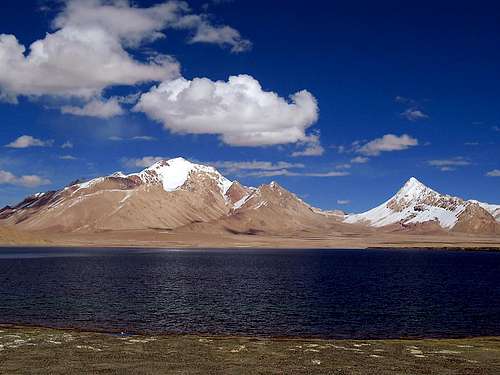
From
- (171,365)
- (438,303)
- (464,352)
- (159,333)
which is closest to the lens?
(171,365)

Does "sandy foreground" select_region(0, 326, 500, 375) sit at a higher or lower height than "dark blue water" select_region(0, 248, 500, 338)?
higher

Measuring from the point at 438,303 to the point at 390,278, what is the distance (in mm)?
50330

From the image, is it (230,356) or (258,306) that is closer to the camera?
(230,356)

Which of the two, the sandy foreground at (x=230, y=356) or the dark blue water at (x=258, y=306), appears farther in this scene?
the dark blue water at (x=258, y=306)

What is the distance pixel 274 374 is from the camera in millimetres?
32750

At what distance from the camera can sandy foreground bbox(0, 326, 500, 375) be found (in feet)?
111

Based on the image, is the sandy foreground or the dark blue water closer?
the sandy foreground

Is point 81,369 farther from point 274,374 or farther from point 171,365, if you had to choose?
point 274,374

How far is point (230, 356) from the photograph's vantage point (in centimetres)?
3894

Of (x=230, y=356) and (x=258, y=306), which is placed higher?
(x=230, y=356)

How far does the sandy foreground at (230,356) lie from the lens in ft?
111

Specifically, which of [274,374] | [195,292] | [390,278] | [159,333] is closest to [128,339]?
[159,333]

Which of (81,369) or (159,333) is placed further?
(159,333)

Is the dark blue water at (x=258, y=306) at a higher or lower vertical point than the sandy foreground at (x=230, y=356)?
lower
